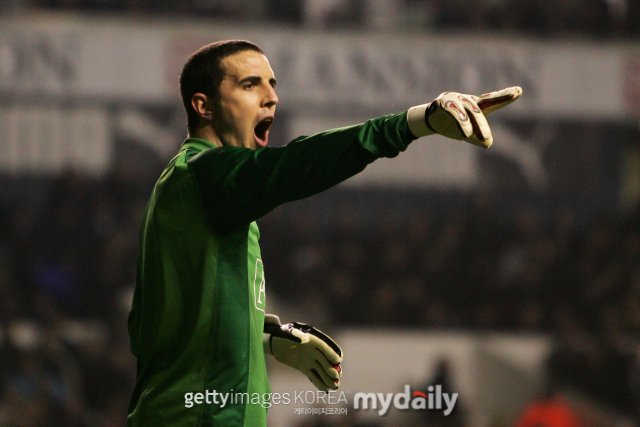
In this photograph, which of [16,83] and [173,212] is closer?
[173,212]

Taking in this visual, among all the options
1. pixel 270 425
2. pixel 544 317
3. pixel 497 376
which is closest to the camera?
pixel 270 425

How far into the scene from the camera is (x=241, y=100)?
99.4 inches

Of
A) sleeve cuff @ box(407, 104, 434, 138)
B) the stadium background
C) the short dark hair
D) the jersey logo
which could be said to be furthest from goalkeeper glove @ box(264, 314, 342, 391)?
the stadium background

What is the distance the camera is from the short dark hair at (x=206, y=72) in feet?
8.33

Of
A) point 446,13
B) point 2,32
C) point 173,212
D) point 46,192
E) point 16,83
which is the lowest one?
point 173,212

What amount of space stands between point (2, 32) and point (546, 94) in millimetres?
6472

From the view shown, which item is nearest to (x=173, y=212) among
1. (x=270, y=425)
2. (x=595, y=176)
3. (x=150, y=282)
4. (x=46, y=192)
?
(x=150, y=282)

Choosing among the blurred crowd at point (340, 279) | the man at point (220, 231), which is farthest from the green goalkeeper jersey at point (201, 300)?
the blurred crowd at point (340, 279)

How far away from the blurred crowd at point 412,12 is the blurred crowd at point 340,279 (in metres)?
2.03

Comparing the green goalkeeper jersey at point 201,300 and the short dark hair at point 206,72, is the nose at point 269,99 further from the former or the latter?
the green goalkeeper jersey at point 201,300

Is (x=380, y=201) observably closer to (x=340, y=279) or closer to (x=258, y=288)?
(x=340, y=279)

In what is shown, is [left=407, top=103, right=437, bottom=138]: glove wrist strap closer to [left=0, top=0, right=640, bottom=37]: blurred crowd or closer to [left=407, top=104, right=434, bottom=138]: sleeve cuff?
[left=407, top=104, right=434, bottom=138]: sleeve cuff

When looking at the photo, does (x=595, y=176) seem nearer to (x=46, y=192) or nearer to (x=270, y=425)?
(x=270, y=425)

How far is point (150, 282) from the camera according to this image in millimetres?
2367
